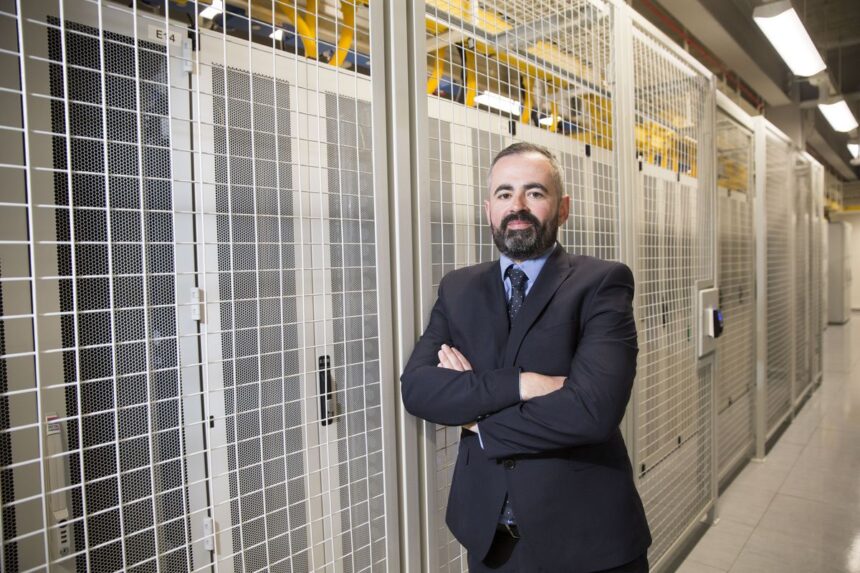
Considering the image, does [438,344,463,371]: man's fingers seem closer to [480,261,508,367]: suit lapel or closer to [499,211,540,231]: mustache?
[480,261,508,367]: suit lapel

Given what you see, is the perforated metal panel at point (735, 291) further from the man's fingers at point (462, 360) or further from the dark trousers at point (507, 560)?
the man's fingers at point (462, 360)

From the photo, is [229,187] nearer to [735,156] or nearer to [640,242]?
[640,242]

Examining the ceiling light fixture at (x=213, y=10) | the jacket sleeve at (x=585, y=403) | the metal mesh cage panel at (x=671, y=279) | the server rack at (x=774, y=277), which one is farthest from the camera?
the server rack at (x=774, y=277)

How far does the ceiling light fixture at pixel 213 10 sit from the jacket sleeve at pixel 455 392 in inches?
38.3

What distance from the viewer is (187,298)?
3.50ft

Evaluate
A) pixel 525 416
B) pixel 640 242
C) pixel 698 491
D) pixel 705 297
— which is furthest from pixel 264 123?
pixel 698 491

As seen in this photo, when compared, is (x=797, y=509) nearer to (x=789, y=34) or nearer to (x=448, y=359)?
(x=789, y=34)

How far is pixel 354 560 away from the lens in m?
1.37

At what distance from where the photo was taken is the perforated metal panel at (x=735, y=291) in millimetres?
4078

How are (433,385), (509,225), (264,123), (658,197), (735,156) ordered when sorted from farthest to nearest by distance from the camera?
(735,156) < (658,197) < (509,225) < (433,385) < (264,123)

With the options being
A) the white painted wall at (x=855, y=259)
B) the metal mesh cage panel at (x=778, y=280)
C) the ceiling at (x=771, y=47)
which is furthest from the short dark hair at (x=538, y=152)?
the white painted wall at (x=855, y=259)

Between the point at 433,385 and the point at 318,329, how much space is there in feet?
1.11

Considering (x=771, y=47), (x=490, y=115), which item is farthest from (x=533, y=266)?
(x=771, y=47)

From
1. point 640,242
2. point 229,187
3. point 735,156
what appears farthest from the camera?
point 735,156
